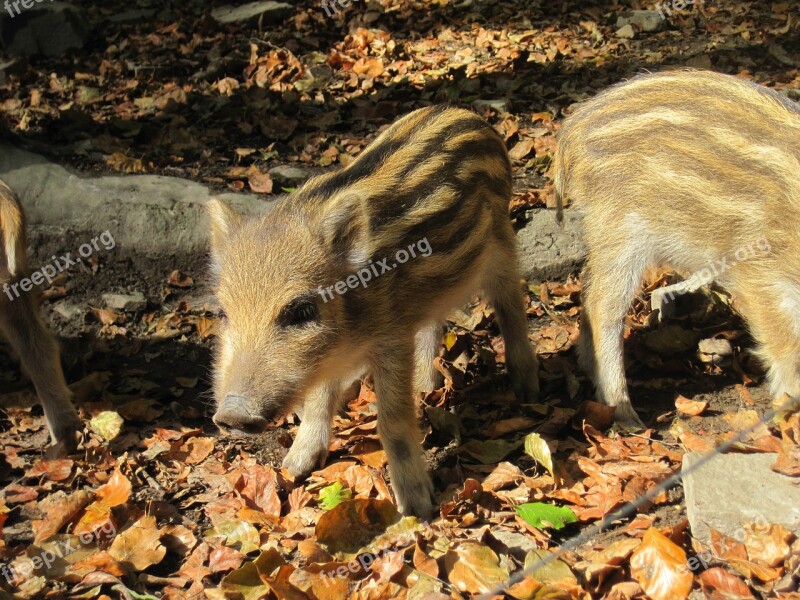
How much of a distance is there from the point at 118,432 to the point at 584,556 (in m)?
2.37

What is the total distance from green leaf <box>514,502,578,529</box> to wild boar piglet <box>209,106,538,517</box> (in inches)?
17.2

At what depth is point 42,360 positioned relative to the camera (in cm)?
421

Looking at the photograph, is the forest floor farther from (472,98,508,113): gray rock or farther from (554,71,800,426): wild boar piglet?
(554,71,800,426): wild boar piglet

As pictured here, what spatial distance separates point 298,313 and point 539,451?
1.19 metres

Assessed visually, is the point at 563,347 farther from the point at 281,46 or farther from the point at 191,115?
the point at 281,46

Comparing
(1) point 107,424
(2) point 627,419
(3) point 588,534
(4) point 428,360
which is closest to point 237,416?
(3) point 588,534

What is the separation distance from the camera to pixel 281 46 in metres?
8.52

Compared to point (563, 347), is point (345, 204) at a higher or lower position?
higher

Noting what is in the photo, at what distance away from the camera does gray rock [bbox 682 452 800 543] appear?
3.05 meters

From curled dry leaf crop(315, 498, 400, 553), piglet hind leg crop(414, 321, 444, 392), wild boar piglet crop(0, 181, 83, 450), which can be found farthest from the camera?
piglet hind leg crop(414, 321, 444, 392)

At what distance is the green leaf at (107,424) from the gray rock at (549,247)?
2.55 metres

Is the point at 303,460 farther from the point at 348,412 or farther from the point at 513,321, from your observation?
the point at 513,321

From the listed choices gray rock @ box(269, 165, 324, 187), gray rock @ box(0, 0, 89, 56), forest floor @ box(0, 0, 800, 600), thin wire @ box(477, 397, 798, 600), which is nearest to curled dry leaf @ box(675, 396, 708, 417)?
forest floor @ box(0, 0, 800, 600)

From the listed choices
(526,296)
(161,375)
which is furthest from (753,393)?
(161,375)
